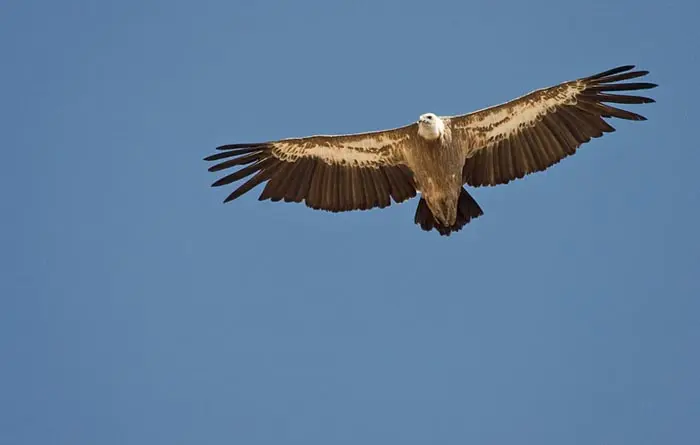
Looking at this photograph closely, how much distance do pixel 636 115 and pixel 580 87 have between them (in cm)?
82

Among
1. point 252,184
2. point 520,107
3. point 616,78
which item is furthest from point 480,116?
point 252,184

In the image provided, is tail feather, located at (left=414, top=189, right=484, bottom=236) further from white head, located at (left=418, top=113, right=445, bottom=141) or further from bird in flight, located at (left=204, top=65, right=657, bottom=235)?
white head, located at (left=418, top=113, right=445, bottom=141)

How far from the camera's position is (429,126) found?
677 inches

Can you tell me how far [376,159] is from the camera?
59.6 feet

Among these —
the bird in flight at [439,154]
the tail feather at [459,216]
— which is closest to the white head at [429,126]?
the bird in flight at [439,154]

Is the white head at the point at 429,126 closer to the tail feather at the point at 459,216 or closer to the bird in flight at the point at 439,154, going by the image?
the bird in flight at the point at 439,154

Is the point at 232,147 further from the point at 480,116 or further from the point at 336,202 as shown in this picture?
the point at 480,116

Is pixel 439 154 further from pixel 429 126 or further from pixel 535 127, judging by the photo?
pixel 535 127

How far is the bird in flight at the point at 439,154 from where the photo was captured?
17.5 meters

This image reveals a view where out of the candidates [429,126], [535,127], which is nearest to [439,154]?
[429,126]

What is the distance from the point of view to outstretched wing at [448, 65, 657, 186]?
17484 mm

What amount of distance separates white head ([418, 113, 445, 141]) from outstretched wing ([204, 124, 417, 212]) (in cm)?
72

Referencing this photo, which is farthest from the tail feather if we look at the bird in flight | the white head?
the white head

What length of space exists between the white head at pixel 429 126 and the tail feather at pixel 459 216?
0.89m
